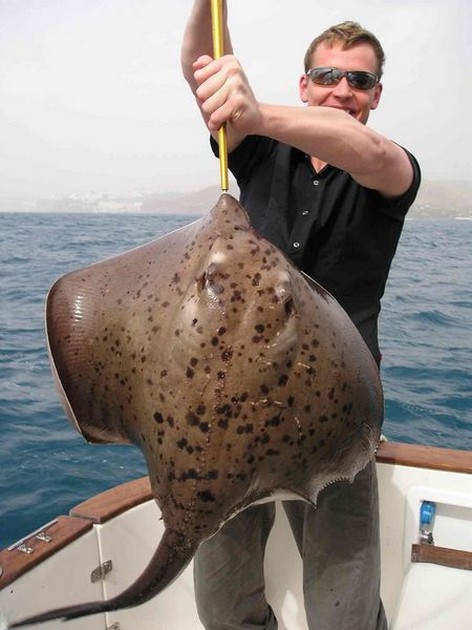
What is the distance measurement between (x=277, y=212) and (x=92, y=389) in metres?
1.21

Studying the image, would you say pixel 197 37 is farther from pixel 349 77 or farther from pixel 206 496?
pixel 206 496

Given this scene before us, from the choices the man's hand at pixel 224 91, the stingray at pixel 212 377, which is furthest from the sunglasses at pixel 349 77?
the stingray at pixel 212 377

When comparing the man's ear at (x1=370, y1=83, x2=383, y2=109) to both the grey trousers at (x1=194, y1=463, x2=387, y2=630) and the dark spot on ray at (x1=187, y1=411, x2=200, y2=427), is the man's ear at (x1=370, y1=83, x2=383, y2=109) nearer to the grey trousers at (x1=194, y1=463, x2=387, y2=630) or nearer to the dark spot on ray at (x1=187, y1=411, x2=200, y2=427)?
the grey trousers at (x1=194, y1=463, x2=387, y2=630)

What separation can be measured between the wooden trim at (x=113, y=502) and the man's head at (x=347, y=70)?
2272mm

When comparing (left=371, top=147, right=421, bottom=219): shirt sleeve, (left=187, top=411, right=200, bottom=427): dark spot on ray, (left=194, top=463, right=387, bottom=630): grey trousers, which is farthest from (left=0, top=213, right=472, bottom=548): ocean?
(left=371, top=147, right=421, bottom=219): shirt sleeve

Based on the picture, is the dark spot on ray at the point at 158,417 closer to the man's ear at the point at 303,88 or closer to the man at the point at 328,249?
the man at the point at 328,249

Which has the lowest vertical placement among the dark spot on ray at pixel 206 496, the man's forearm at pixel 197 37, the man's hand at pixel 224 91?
the dark spot on ray at pixel 206 496

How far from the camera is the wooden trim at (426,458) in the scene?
3459 mm

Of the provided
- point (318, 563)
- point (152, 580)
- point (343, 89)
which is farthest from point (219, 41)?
point (318, 563)

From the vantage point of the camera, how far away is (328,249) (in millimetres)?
2660

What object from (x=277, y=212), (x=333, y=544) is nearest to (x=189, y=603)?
(x=333, y=544)

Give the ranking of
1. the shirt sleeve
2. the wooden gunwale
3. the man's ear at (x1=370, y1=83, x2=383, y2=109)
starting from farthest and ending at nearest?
the man's ear at (x1=370, y1=83, x2=383, y2=109), the wooden gunwale, the shirt sleeve

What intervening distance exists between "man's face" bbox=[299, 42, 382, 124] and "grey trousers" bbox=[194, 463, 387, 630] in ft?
5.47

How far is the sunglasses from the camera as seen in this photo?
2.71m
